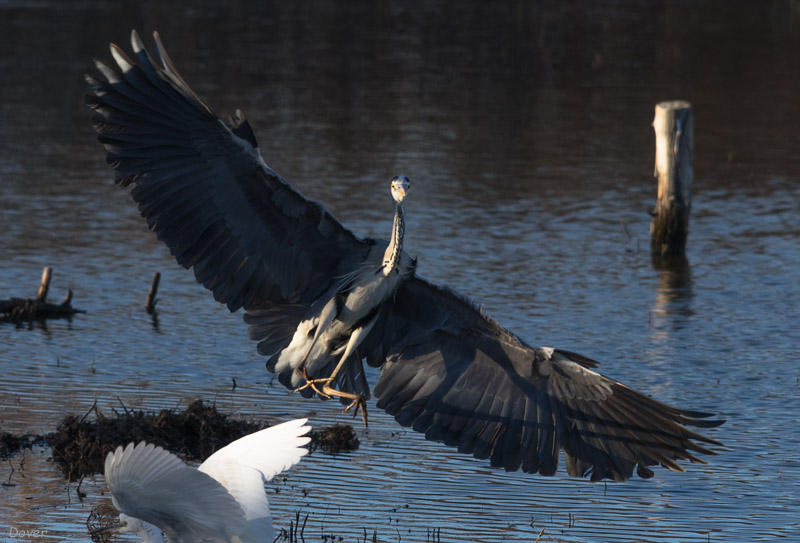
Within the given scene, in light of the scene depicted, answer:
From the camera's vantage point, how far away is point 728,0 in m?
38.2

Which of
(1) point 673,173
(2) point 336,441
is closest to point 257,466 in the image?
(2) point 336,441

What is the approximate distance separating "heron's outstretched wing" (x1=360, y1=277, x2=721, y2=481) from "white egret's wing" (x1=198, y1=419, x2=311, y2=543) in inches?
65.8

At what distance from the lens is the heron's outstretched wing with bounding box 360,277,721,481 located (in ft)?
23.8

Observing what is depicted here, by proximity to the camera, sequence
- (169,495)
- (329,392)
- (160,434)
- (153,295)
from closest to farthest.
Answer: (169,495) < (329,392) < (160,434) < (153,295)

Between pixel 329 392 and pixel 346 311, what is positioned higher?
pixel 346 311

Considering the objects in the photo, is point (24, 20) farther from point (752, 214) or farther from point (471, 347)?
point (471, 347)

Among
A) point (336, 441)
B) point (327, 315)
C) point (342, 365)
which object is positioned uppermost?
point (327, 315)

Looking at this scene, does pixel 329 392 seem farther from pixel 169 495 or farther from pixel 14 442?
pixel 14 442

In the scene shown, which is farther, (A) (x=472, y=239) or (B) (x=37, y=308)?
(A) (x=472, y=239)

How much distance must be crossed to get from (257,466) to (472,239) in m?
9.01

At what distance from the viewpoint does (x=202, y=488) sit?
5.73 metres

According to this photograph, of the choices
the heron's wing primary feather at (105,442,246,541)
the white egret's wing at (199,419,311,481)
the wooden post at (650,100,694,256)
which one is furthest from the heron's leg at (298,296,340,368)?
the wooden post at (650,100,694,256)

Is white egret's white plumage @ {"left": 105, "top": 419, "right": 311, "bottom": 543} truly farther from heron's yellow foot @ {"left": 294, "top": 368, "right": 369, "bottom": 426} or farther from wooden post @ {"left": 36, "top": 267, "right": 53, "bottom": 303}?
wooden post @ {"left": 36, "top": 267, "right": 53, "bottom": 303}

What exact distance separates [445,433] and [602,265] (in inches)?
270
